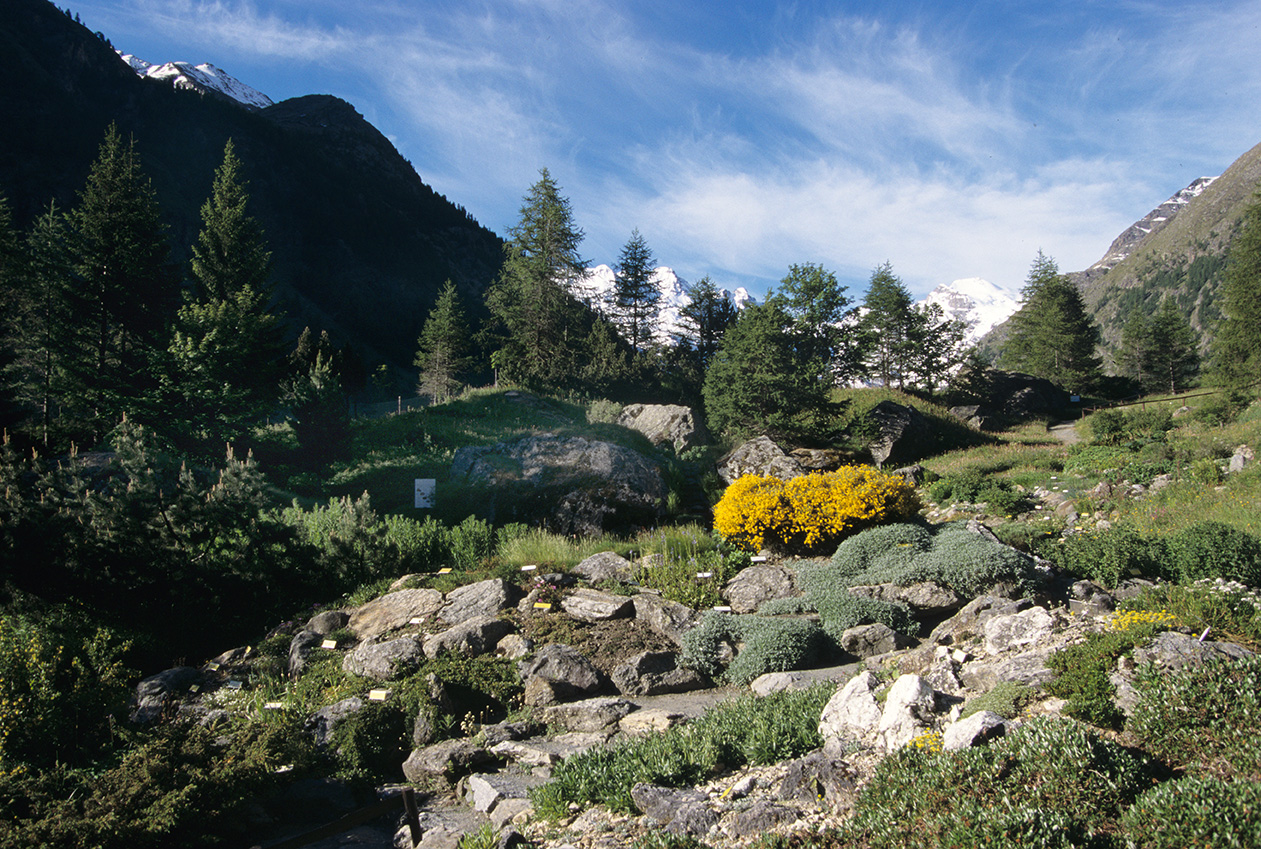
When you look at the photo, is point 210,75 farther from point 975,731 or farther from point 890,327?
point 975,731

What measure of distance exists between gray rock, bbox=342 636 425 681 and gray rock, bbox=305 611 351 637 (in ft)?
3.21

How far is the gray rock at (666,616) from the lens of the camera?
737 centimetres

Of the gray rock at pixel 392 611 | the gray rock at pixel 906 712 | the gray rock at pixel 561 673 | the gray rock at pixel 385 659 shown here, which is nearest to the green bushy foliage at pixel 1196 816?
the gray rock at pixel 906 712

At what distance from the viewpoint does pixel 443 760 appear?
16.9 ft

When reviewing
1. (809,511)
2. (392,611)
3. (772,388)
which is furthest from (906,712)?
(772,388)

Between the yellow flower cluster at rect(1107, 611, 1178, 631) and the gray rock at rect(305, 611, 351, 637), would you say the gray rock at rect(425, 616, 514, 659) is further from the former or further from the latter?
the yellow flower cluster at rect(1107, 611, 1178, 631)

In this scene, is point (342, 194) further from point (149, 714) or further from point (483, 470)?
point (149, 714)

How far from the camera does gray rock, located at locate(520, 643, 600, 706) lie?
625 cm

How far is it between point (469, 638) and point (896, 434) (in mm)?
16864

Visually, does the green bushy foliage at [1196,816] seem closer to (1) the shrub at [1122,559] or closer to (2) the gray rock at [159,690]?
(1) the shrub at [1122,559]

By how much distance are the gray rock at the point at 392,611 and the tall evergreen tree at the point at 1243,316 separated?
26530 millimetres

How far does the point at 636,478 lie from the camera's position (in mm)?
12781

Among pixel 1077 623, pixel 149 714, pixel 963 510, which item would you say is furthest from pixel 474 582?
pixel 963 510

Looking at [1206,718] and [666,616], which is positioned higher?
[1206,718]
